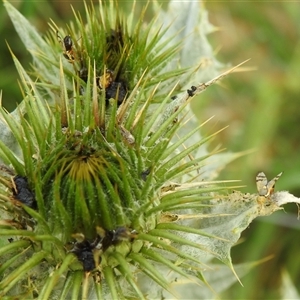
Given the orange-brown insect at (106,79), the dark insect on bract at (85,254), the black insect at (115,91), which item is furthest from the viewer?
the black insect at (115,91)

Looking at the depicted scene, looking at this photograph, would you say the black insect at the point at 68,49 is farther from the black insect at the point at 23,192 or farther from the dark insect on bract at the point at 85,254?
the dark insect on bract at the point at 85,254

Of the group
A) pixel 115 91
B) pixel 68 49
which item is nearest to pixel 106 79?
pixel 115 91

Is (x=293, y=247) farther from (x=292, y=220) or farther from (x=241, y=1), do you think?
(x=241, y=1)

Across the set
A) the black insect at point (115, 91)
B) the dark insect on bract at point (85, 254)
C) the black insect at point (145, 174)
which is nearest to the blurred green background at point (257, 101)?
the black insect at point (115, 91)

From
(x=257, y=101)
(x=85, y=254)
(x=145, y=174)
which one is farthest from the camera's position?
(x=257, y=101)

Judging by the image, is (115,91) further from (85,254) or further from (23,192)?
(85,254)

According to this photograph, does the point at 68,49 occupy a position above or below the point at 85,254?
above

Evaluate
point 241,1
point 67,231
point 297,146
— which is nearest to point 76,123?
point 67,231

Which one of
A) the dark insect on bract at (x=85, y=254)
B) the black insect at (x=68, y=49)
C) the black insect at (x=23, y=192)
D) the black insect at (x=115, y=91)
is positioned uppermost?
the black insect at (x=68, y=49)
